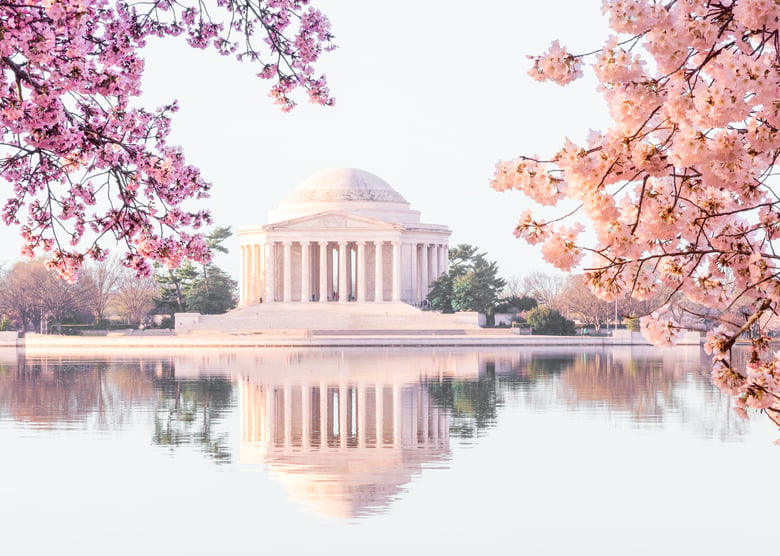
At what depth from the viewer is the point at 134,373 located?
4416 cm

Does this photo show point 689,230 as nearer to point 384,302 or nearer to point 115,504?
point 115,504

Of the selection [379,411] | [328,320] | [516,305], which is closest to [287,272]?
[328,320]

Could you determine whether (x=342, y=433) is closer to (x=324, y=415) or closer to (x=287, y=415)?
(x=324, y=415)

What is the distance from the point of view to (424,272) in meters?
115

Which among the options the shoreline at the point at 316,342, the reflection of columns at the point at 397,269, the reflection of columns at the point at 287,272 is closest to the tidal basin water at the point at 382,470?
the shoreline at the point at 316,342

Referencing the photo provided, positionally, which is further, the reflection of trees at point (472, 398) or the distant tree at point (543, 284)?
the distant tree at point (543, 284)

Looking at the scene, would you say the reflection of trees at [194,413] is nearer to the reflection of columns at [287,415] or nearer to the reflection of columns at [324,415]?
the reflection of columns at [287,415]

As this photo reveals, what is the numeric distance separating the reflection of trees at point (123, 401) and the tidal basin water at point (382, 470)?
10cm

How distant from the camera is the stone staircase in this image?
9243 cm

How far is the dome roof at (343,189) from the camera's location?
116875mm

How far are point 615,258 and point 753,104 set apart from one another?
1802 millimetres

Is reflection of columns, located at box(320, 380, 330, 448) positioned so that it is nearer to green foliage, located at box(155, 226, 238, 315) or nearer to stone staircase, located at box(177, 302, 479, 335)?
stone staircase, located at box(177, 302, 479, 335)

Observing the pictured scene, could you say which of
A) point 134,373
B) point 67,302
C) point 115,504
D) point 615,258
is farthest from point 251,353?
point 615,258

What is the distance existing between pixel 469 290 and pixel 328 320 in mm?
11656
